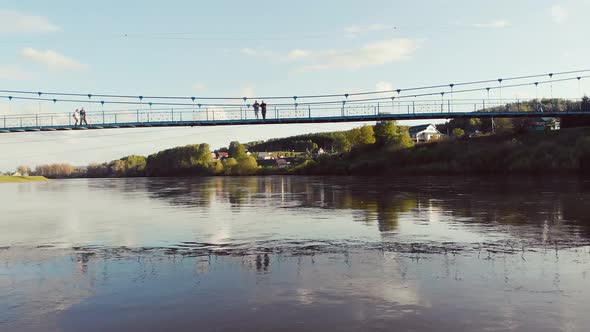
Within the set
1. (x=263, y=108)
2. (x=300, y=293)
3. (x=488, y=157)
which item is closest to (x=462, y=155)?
(x=488, y=157)

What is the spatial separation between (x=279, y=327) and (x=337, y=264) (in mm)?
5804

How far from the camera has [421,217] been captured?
87.7 feet

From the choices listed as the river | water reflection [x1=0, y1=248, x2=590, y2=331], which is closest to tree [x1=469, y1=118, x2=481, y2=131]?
the river

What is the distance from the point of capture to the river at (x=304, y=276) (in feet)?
31.5

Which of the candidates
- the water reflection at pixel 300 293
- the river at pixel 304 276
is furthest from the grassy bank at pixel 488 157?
the water reflection at pixel 300 293

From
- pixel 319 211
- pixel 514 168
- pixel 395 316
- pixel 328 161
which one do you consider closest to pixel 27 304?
pixel 395 316

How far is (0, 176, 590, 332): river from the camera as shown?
959cm

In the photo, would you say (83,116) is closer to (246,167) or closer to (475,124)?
(246,167)

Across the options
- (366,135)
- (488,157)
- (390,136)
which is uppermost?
(366,135)

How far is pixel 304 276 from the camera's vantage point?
13.2 meters

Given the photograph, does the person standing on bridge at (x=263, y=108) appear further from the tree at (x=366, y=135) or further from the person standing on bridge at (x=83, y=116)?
the tree at (x=366, y=135)

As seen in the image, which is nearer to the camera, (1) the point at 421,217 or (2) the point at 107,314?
(2) the point at 107,314

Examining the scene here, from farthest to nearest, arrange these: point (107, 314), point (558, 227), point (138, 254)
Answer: point (558, 227), point (138, 254), point (107, 314)

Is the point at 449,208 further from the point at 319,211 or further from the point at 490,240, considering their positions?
the point at 490,240
